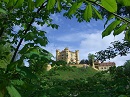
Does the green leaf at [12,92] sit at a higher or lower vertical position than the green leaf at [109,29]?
lower

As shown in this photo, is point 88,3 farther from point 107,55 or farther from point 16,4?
point 107,55

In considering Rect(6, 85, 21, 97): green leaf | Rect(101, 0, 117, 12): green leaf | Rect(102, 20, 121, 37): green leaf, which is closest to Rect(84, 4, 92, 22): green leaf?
Rect(102, 20, 121, 37): green leaf

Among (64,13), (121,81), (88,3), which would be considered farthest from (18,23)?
(88,3)

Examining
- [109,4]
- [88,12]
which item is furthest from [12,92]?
[109,4]

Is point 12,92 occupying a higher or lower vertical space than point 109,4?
lower

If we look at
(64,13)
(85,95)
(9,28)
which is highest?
(64,13)

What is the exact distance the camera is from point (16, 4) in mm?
1081

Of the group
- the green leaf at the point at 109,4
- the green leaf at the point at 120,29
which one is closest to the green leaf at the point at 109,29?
the green leaf at the point at 120,29

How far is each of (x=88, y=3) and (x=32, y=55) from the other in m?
0.90

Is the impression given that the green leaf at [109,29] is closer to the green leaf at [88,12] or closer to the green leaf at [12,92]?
the green leaf at [88,12]

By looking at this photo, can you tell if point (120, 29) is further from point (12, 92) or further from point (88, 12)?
point (12, 92)

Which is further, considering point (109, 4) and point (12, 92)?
point (12, 92)

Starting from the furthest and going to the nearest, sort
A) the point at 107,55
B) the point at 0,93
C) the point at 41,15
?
the point at 107,55 < the point at 41,15 < the point at 0,93

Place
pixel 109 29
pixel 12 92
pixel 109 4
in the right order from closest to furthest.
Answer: pixel 109 4
pixel 109 29
pixel 12 92
